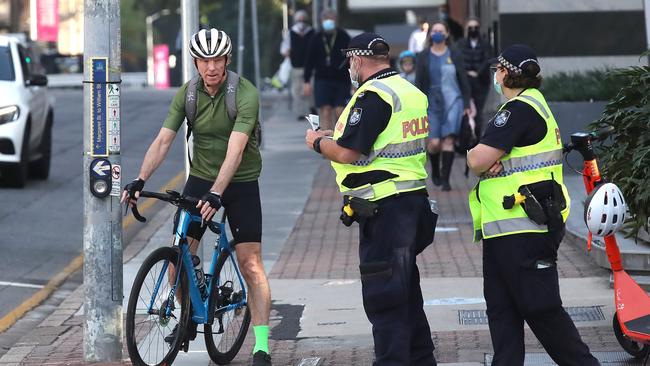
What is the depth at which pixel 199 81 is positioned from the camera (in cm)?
776

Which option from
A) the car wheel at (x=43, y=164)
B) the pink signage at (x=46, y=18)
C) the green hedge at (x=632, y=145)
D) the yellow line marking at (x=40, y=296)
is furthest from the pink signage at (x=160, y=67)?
the green hedge at (x=632, y=145)

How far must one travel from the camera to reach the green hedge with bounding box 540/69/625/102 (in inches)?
648

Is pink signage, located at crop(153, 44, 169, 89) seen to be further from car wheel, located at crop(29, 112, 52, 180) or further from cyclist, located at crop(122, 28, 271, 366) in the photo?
cyclist, located at crop(122, 28, 271, 366)

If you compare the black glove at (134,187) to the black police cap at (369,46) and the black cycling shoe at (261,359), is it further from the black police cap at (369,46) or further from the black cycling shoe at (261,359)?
the black police cap at (369,46)

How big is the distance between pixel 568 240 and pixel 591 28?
7225 mm

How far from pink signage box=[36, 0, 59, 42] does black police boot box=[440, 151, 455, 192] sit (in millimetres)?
66347

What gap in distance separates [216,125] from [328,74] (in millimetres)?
12030

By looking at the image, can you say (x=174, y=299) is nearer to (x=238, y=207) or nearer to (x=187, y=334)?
(x=187, y=334)

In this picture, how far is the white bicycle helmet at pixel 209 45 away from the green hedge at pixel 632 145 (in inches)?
93.6

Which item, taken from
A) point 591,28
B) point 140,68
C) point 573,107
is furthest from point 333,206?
point 140,68

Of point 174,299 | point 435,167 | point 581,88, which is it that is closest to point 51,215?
point 435,167

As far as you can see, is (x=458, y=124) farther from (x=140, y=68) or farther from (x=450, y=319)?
(x=140, y=68)

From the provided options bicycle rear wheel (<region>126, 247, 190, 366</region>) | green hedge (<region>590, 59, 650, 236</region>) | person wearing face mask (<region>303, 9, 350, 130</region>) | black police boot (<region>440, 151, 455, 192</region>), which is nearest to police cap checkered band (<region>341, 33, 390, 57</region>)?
bicycle rear wheel (<region>126, 247, 190, 366</region>)

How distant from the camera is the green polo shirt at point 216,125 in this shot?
301 inches
